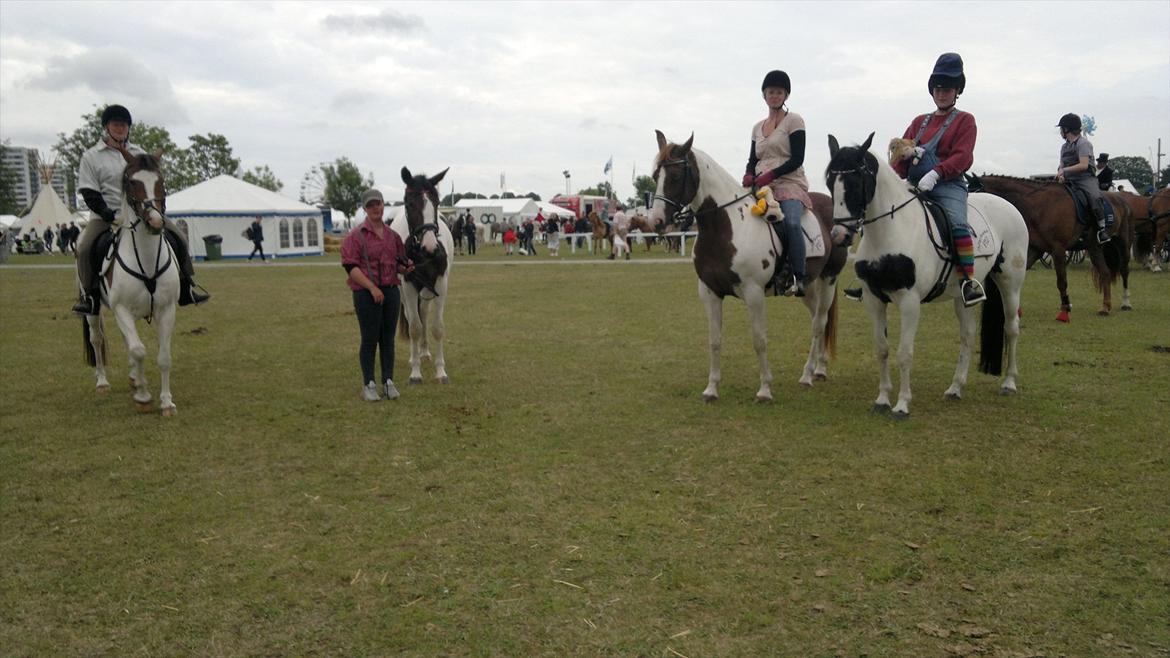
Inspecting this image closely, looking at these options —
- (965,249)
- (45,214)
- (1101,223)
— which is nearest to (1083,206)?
(1101,223)

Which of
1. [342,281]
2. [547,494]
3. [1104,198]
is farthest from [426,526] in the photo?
[342,281]

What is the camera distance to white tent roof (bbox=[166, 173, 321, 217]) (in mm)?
41281

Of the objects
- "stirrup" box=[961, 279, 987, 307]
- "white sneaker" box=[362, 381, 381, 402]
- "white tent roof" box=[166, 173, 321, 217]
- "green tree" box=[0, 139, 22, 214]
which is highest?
"green tree" box=[0, 139, 22, 214]

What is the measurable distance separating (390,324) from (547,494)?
12.3ft

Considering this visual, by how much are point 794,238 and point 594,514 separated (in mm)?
3927

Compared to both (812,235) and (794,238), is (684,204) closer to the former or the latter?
(794,238)

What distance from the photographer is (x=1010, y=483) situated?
17.9 feet

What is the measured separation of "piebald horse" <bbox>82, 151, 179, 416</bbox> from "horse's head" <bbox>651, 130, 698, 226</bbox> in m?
4.60

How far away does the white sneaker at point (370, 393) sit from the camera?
332 inches

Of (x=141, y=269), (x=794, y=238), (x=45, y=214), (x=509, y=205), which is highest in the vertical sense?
(x=509, y=205)

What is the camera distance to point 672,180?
7.41m

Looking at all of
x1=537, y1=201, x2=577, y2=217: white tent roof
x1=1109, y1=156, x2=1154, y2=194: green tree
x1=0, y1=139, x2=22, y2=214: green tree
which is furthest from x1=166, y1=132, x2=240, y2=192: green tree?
x1=1109, y1=156, x2=1154, y2=194: green tree

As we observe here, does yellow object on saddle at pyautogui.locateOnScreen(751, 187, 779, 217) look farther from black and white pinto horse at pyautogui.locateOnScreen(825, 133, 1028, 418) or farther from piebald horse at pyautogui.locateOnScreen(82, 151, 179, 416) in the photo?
piebald horse at pyautogui.locateOnScreen(82, 151, 179, 416)

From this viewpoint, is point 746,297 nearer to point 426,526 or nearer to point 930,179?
point 930,179
